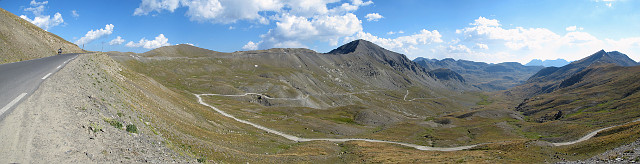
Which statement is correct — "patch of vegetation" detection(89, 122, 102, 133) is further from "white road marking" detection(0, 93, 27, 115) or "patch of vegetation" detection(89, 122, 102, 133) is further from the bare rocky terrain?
"white road marking" detection(0, 93, 27, 115)

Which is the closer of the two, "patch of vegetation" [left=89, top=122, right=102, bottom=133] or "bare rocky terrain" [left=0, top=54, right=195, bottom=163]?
"bare rocky terrain" [left=0, top=54, right=195, bottom=163]

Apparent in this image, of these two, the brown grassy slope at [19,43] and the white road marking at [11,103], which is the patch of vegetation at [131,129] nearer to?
the white road marking at [11,103]

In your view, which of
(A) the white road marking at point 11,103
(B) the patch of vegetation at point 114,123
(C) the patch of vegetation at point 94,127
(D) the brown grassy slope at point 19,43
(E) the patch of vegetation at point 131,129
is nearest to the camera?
(A) the white road marking at point 11,103

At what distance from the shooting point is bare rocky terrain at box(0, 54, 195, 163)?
48.6 ft

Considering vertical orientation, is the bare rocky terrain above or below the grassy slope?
above

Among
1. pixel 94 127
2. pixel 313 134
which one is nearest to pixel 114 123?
pixel 94 127

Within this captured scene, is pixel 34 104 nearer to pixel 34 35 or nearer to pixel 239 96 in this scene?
pixel 34 35

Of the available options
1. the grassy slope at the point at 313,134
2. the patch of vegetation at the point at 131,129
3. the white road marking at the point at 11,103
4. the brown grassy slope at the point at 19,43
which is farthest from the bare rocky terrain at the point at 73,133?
the brown grassy slope at the point at 19,43

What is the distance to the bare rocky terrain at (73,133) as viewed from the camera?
48.6 ft

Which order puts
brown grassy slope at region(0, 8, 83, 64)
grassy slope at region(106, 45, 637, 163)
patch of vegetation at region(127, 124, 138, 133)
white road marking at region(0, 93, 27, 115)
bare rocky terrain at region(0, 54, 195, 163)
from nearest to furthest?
1. bare rocky terrain at region(0, 54, 195, 163)
2. white road marking at region(0, 93, 27, 115)
3. patch of vegetation at region(127, 124, 138, 133)
4. grassy slope at region(106, 45, 637, 163)
5. brown grassy slope at region(0, 8, 83, 64)

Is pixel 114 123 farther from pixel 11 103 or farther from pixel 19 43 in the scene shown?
Answer: pixel 19 43

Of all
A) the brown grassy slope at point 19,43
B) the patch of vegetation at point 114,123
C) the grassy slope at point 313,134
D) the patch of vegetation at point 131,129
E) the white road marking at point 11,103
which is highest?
the brown grassy slope at point 19,43

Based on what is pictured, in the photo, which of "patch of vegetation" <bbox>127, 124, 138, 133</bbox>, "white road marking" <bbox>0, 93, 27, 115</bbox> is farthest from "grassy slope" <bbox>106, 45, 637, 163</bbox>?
"white road marking" <bbox>0, 93, 27, 115</bbox>

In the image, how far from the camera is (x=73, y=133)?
57.1 ft
